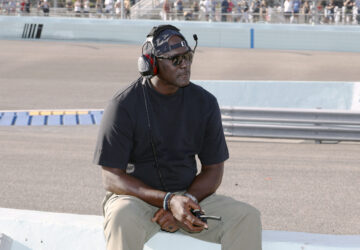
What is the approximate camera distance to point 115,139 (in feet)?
12.3

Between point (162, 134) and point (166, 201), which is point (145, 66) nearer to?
point (162, 134)

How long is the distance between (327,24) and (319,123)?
1796 cm

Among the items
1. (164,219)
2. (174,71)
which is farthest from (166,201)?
(174,71)

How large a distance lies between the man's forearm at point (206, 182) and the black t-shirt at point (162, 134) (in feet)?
0.14

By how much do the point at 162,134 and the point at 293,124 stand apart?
7.57 m

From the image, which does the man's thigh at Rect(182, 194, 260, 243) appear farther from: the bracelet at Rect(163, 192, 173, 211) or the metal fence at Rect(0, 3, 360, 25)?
the metal fence at Rect(0, 3, 360, 25)

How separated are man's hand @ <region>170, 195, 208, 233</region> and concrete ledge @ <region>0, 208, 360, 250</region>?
0.26 meters

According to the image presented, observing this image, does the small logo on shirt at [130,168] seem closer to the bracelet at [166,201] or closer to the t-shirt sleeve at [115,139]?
the t-shirt sleeve at [115,139]

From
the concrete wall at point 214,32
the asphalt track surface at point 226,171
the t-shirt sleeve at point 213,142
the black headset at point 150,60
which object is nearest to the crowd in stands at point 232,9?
the concrete wall at point 214,32

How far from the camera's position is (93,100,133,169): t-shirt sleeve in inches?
147

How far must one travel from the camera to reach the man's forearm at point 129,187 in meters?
3.70

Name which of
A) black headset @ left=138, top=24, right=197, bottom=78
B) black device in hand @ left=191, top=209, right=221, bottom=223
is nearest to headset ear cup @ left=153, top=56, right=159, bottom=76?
black headset @ left=138, top=24, right=197, bottom=78

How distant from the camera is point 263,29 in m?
28.4

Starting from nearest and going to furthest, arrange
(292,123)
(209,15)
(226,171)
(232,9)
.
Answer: (226,171) < (292,123) < (209,15) < (232,9)
